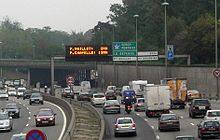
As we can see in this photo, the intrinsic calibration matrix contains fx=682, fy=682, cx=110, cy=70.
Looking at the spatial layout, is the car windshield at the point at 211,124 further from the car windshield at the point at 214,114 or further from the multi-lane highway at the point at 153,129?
the car windshield at the point at 214,114

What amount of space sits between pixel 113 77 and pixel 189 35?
3243 cm

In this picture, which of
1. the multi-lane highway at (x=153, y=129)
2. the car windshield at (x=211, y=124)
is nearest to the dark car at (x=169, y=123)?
the multi-lane highway at (x=153, y=129)

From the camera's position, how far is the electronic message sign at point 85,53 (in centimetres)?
8488

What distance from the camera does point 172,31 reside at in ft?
444

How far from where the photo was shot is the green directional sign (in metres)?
89.6

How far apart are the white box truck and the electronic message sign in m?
31.0

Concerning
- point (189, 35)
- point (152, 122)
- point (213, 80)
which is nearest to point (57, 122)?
point (152, 122)

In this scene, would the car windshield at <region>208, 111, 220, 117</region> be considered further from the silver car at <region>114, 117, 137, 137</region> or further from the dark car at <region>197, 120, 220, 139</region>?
the dark car at <region>197, 120, 220, 139</region>

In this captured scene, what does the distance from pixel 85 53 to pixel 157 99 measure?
1266 inches

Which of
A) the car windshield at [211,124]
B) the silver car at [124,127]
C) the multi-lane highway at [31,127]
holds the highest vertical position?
the car windshield at [211,124]

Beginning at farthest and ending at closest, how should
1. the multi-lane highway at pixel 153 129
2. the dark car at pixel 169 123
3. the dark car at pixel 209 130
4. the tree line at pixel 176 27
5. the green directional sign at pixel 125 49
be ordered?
the tree line at pixel 176 27 < the green directional sign at pixel 125 49 < the dark car at pixel 169 123 < the multi-lane highway at pixel 153 129 < the dark car at pixel 209 130

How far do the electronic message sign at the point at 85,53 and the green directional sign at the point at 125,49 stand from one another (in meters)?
3.16

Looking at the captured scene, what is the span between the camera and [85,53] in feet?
279

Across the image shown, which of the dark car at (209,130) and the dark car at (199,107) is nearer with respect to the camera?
the dark car at (209,130)
